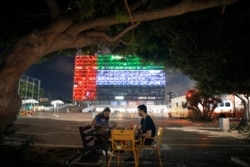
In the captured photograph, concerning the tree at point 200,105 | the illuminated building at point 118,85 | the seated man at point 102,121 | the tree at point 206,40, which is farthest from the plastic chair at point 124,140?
the illuminated building at point 118,85

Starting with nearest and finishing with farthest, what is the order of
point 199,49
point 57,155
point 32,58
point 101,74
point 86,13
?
point 86,13, point 32,58, point 57,155, point 199,49, point 101,74

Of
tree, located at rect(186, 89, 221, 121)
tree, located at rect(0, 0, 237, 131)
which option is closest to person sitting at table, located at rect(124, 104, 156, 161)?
tree, located at rect(0, 0, 237, 131)

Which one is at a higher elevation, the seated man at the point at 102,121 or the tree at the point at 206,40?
the tree at the point at 206,40

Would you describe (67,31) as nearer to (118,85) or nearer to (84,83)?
(84,83)

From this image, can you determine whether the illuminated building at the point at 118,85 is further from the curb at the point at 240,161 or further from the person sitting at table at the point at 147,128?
the person sitting at table at the point at 147,128

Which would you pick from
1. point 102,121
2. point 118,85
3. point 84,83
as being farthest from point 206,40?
point 118,85

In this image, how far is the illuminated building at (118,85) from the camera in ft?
437

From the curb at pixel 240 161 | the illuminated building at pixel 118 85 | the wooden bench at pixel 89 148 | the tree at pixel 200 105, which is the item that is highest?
the illuminated building at pixel 118 85

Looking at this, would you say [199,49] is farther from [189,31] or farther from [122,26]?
[122,26]

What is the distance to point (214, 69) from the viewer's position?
13.4 m

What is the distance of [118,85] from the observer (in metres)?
138

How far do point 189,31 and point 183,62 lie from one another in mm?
2576

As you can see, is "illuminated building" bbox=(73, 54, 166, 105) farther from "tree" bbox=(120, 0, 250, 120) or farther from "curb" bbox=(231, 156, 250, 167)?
"curb" bbox=(231, 156, 250, 167)

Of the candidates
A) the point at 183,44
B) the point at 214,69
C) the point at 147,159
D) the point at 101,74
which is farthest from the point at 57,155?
the point at 101,74
